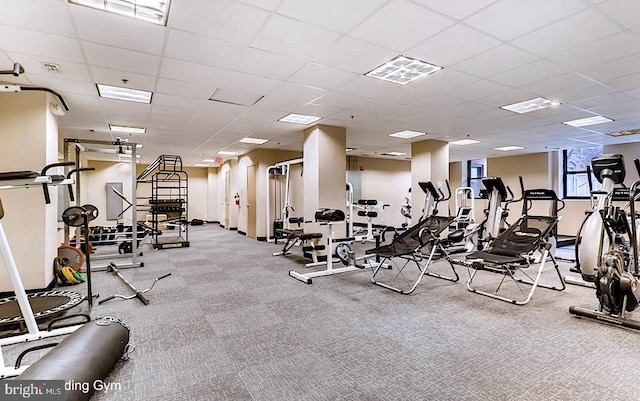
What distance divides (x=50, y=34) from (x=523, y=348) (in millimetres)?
5102

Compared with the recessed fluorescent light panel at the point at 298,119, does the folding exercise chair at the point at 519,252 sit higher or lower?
lower

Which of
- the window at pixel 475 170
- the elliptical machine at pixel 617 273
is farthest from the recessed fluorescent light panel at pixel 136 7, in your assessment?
the window at pixel 475 170

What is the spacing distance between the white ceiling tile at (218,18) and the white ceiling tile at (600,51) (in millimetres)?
3219

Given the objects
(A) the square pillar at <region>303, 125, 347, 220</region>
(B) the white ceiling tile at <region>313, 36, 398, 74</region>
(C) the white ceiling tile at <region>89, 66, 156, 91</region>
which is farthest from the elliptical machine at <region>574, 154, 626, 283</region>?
(C) the white ceiling tile at <region>89, 66, 156, 91</region>

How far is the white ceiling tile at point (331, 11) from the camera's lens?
98.2 inches

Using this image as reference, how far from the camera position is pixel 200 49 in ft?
10.7

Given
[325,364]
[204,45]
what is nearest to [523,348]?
[325,364]

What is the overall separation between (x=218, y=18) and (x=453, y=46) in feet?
7.57

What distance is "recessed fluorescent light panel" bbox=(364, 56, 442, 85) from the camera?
11.9ft

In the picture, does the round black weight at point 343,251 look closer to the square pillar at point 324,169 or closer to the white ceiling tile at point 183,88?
the square pillar at point 324,169

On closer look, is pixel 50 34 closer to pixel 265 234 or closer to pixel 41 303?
pixel 41 303

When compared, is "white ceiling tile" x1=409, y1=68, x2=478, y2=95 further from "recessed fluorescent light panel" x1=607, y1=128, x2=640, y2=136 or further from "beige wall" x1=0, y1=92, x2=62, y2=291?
"recessed fluorescent light panel" x1=607, y1=128, x2=640, y2=136

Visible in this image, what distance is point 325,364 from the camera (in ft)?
7.92

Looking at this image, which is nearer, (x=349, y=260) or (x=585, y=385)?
(x=585, y=385)
